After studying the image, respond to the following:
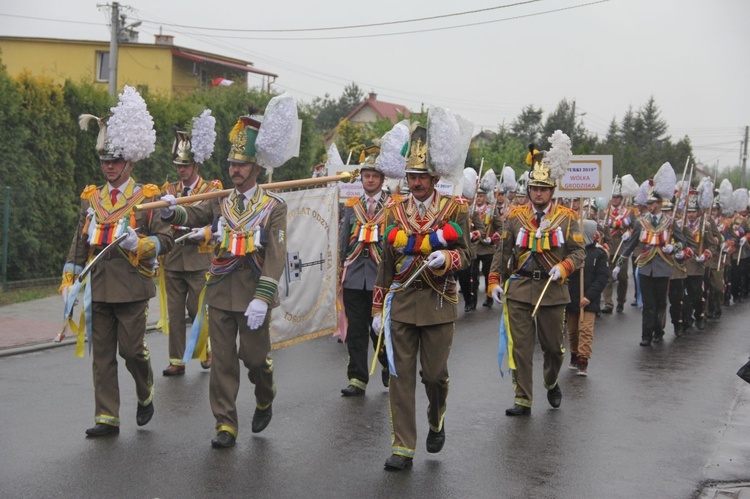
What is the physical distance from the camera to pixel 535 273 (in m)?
9.08

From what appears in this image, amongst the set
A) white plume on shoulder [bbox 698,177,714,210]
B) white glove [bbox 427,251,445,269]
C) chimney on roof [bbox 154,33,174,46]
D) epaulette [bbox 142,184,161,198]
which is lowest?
white glove [bbox 427,251,445,269]

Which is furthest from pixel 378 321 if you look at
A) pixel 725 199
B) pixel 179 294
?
pixel 725 199

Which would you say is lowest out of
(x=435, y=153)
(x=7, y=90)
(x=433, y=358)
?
(x=433, y=358)

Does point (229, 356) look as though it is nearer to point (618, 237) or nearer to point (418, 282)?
point (418, 282)

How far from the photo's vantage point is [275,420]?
839cm

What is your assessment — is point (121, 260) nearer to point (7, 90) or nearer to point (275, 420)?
point (275, 420)

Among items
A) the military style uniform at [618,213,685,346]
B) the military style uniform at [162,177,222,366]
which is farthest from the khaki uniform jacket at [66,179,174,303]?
the military style uniform at [618,213,685,346]

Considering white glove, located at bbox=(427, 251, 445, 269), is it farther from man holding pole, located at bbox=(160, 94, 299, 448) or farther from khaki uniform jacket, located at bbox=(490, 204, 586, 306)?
khaki uniform jacket, located at bbox=(490, 204, 586, 306)

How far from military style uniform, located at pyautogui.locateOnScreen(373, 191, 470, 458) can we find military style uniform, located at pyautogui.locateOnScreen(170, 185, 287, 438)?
855 millimetres

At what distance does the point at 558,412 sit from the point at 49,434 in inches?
179

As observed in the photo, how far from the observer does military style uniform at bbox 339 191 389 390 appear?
962cm

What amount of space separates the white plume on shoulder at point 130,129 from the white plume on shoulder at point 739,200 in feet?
53.9

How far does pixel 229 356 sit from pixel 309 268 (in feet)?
10.0

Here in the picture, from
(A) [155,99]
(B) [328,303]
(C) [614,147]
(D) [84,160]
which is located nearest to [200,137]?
(B) [328,303]
